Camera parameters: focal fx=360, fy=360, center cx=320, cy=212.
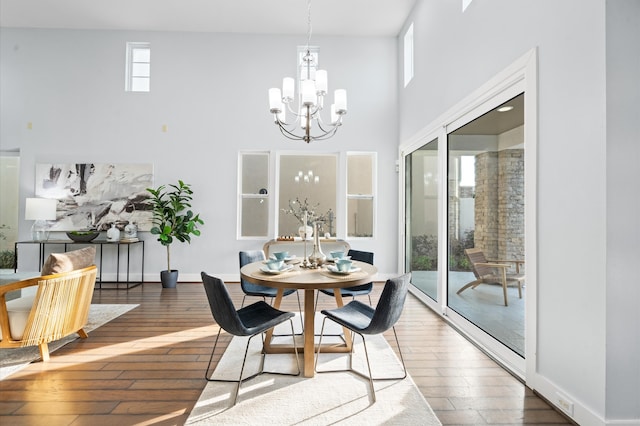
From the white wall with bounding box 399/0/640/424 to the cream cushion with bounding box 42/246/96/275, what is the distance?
3556 millimetres

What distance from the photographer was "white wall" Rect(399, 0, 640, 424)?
1771 millimetres

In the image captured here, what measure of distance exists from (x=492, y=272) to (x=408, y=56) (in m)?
3.98

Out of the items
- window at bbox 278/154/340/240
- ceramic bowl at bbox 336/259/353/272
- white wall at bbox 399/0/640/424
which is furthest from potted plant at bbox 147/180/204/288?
→ white wall at bbox 399/0/640/424

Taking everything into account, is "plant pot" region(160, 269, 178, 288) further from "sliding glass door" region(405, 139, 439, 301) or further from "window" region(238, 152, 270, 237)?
"sliding glass door" region(405, 139, 439, 301)

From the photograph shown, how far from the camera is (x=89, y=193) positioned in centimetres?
591

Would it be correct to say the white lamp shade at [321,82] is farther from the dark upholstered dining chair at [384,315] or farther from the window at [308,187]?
the window at [308,187]

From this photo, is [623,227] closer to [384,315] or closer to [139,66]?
[384,315]

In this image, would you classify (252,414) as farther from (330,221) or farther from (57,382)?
(330,221)

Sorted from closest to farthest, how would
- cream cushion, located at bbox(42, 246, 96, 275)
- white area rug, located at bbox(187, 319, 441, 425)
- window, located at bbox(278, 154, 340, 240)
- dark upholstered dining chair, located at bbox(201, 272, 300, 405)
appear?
1. white area rug, located at bbox(187, 319, 441, 425)
2. dark upholstered dining chair, located at bbox(201, 272, 300, 405)
3. cream cushion, located at bbox(42, 246, 96, 275)
4. window, located at bbox(278, 154, 340, 240)

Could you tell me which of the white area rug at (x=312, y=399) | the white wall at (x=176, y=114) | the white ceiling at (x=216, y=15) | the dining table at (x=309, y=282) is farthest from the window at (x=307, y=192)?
the white area rug at (x=312, y=399)

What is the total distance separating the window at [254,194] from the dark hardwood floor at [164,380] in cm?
243

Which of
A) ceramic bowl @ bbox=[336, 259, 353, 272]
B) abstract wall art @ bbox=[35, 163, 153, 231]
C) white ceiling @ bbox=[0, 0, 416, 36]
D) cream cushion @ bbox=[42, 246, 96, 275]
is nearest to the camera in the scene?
ceramic bowl @ bbox=[336, 259, 353, 272]

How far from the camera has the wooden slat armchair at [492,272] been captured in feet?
8.96

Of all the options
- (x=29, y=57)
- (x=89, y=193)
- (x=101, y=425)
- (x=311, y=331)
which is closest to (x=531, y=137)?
(x=311, y=331)
